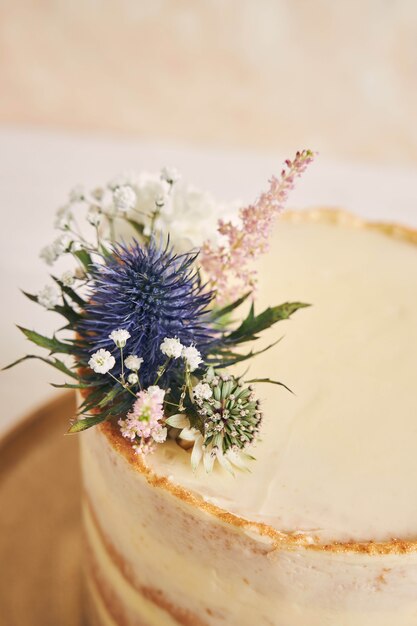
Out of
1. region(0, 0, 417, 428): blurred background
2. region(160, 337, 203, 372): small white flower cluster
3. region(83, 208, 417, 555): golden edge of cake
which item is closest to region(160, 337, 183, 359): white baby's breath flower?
region(160, 337, 203, 372): small white flower cluster

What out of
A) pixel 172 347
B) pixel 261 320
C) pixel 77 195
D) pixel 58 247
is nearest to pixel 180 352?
pixel 172 347

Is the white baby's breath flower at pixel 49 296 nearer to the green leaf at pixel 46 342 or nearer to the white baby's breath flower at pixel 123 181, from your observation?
the green leaf at pixel 46 342

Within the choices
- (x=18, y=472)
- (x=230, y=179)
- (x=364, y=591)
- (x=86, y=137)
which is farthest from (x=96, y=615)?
(x=86, y=137)

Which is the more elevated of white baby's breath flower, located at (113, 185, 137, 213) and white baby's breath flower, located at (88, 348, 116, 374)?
white baby's breath flower, located at (113, 185, 137, 213)

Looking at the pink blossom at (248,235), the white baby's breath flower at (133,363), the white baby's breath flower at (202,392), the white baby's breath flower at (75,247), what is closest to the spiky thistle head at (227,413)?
the white baby's breath flower at (202,392)

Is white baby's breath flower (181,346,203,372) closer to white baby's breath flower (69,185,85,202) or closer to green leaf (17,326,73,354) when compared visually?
green leaf (17,326,73,354)

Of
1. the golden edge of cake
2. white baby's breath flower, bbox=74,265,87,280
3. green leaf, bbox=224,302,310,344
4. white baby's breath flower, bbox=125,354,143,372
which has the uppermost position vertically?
green leaf, bbox=224,302,310,344

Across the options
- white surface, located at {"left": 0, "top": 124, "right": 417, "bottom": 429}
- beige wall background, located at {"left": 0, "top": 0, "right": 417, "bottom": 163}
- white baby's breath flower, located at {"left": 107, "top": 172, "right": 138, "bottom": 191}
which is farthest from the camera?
beige wall background, located at {"left": 0, "top": 0, "right": 417, "bottom": 163}

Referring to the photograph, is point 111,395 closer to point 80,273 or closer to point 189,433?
point 189,433
